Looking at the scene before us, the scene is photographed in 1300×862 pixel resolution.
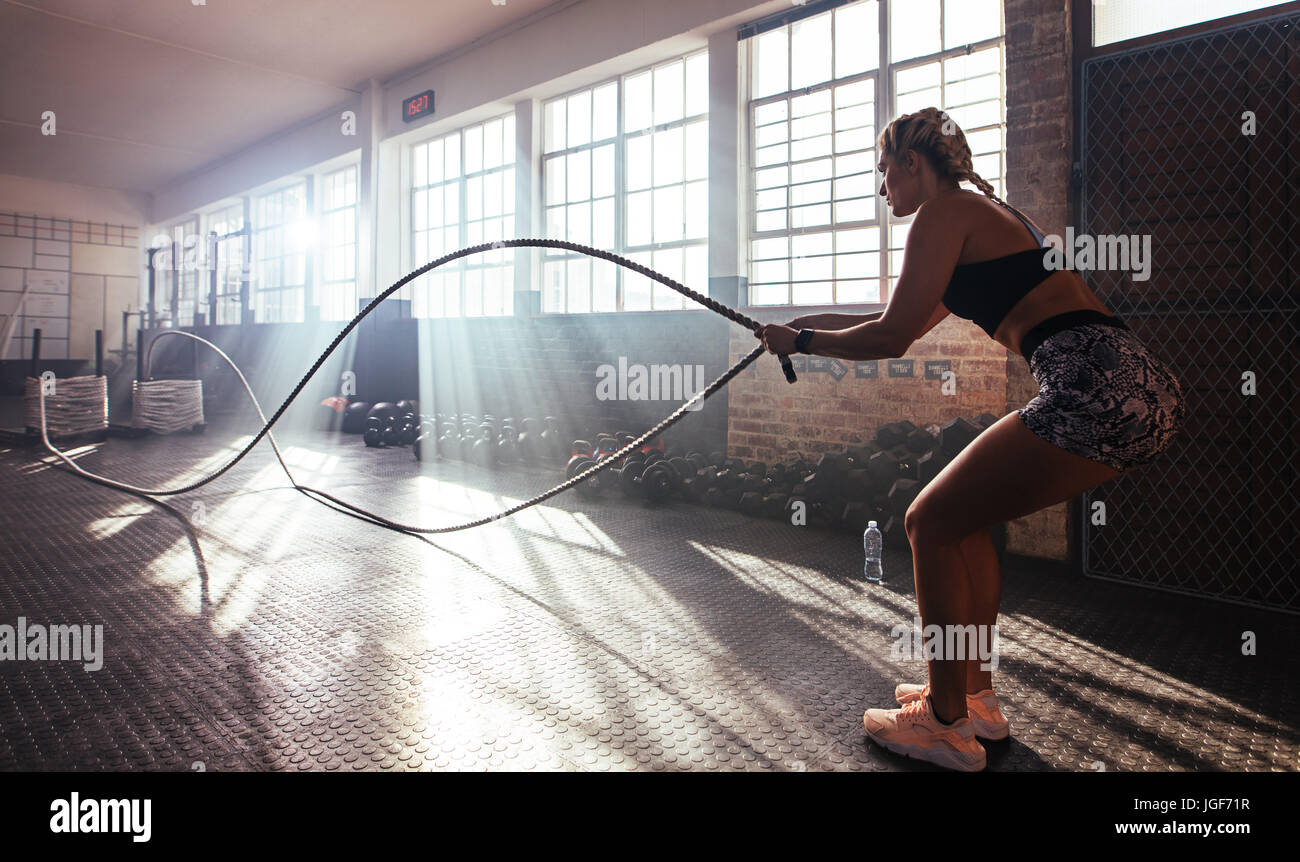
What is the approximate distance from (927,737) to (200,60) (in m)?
11.1

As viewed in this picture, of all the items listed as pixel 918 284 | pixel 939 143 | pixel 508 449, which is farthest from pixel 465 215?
pixel 918 284

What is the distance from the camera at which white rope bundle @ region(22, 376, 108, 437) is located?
7625mm

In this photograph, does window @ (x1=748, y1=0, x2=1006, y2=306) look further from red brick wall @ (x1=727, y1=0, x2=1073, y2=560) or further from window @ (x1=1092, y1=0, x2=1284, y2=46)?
window @ (x1=1092, y1=0, x2=1284, y2=46)

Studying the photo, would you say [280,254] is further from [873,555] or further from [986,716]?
[986,716]

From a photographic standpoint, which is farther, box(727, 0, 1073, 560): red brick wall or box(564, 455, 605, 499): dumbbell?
box(564, 455, 605, 499): dumbbell

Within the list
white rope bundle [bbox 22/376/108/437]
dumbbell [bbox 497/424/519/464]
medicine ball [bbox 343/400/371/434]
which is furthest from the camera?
medicine ball [bbox 343/400/371/434]

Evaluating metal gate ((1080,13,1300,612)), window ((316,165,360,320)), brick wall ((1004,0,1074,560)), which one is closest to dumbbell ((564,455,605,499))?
brick wall ((1004,0,1074,560))

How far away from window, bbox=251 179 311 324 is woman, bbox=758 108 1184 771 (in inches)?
479

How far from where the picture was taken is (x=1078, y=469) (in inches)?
64.4

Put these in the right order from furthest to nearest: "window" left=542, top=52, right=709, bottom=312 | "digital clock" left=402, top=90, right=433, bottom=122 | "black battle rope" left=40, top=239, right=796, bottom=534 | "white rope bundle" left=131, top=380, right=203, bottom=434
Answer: "digital clock" left=402, top=90, right=433, bottom=122
"white rope bundle" left=131, top=380, right=203, bottom=434
"window" left=542, top=52, right=709, bottom=312
"black battle rope" left=40, top=239, right=796, bottom=534

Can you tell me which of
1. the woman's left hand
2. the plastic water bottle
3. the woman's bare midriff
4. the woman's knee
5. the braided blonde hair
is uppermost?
the braided blonde hair

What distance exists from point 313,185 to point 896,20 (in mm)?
9700

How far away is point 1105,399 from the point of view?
158 cm
